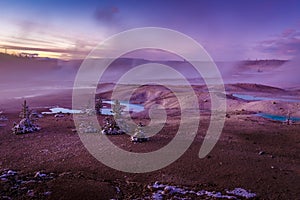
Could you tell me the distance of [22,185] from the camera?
8.88 metres

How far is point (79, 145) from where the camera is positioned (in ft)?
44.2

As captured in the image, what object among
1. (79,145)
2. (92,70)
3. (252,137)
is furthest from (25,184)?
(92,70)

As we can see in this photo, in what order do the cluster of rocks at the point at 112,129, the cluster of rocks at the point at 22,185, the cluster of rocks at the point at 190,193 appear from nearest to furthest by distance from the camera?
the cluster of rocks at the point at 22,185, the cluster of rocks at the point at 190,193, the cluster of rocks at the point at 112,129

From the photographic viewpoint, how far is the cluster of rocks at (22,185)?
8180 millimetres

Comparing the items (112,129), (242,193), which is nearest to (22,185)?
(242,193)

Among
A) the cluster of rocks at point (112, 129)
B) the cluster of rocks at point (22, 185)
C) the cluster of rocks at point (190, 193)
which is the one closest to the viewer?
the cluster of rocks at point (22, 185)

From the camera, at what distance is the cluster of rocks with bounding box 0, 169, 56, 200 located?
8.18 m

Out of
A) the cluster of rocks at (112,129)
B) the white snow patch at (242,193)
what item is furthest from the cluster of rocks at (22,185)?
the cluster of rocks at (112,129)

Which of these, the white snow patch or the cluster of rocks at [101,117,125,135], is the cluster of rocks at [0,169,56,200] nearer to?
the white snow patch

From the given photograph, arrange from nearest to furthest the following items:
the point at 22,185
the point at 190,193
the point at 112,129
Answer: the point at 190,193
the point at 22,185
the point at 112,129

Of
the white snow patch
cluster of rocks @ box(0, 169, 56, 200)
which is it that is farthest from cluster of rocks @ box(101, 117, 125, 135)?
the white snow patch

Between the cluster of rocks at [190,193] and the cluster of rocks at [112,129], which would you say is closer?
the cluster of rocks at [190,193]

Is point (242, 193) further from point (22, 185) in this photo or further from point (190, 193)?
point (22, 185)

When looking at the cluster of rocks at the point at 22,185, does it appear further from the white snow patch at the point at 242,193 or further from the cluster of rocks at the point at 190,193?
the white snow patch at the point at 242,193
